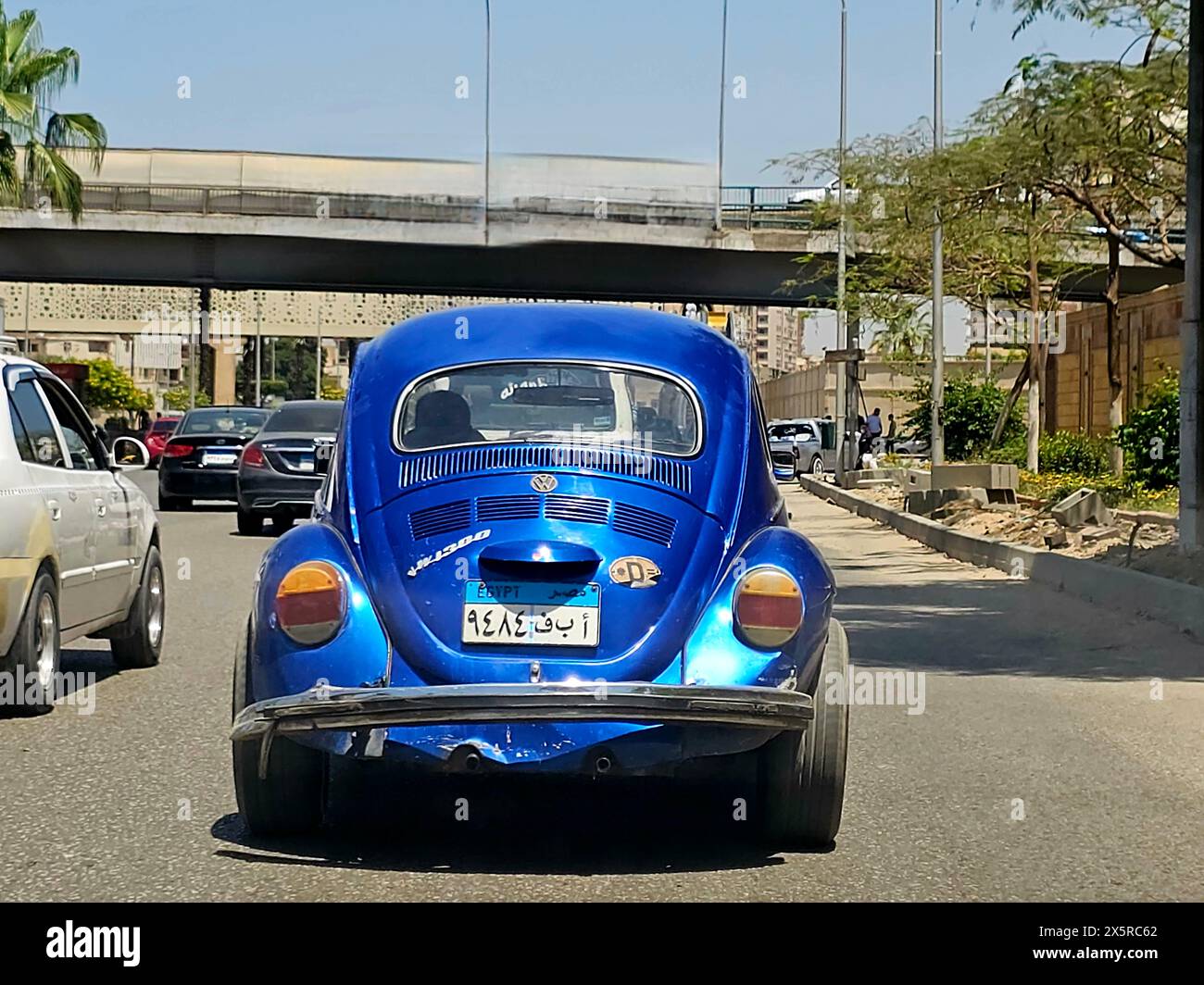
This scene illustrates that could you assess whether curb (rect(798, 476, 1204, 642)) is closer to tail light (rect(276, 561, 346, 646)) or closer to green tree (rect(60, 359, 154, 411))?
tail light (rect(276, 561, 346, 646))

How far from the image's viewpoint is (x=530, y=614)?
577cm

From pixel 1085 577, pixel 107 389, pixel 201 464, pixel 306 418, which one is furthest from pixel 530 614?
pixel 107 389

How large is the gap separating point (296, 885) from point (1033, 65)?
17.3 metres

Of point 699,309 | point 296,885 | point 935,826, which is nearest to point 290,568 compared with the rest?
point 296,885

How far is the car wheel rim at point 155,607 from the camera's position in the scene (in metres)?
10.9

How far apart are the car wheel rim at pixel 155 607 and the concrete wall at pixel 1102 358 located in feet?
60.2

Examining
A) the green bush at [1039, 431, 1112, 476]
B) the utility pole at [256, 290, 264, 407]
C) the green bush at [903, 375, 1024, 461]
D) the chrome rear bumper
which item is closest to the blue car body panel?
the chrome rear bumper

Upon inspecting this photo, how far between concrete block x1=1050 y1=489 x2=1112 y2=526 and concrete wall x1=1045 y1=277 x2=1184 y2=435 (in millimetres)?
5847

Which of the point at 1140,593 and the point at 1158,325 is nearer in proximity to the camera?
the point at 1140,593

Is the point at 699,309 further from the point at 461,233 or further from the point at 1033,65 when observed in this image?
the point at 1033,65

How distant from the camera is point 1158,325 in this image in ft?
101

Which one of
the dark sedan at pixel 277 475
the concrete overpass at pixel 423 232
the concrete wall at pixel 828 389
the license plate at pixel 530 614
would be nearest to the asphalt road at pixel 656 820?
the license plate at pixel 530 614

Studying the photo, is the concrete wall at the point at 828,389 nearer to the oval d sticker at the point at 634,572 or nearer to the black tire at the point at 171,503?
the black tire at the point at 171,503

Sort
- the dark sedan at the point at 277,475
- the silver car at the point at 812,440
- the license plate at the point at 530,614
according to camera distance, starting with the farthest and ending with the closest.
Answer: the silver car at the point at 812,440 → the dark sedan at the point at 277,475 → the license plate at the point at 530,614
